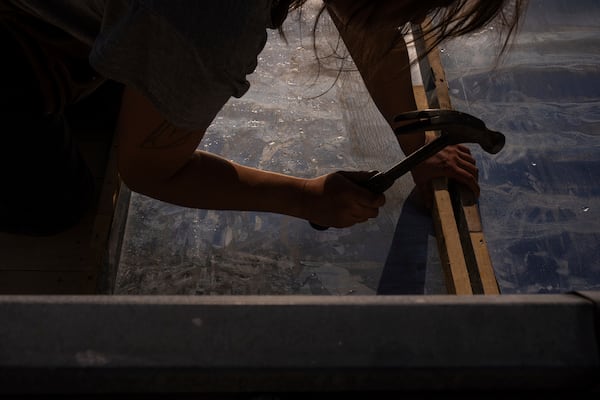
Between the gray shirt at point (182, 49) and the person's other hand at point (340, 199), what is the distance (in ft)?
1.52

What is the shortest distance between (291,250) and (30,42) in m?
0.81

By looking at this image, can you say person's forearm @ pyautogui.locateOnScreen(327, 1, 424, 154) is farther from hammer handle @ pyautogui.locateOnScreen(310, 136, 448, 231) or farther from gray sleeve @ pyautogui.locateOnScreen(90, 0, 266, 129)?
gray sleeve @ pyautogui.locateOnScreen(90, 0, 266, 129)

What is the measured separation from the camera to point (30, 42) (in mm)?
962

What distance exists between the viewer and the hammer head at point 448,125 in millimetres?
1104

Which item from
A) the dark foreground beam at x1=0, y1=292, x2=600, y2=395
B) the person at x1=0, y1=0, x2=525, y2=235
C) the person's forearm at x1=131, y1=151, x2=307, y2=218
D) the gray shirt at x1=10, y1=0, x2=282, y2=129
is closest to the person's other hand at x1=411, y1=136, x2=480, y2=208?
the person at x1=0, y1=0, x2=525, y2=235

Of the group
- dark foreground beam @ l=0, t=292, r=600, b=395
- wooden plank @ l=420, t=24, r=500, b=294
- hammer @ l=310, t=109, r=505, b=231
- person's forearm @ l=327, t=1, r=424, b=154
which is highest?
person's forearm @ l=327, t=1, r=424, b=154

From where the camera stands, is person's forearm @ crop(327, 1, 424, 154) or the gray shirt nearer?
the gray shirt

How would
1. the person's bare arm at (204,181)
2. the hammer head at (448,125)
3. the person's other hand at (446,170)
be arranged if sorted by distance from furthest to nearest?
the person's other hand at (446,170) < the hammer head at (448,125) < the person's bare arm at (204,181)

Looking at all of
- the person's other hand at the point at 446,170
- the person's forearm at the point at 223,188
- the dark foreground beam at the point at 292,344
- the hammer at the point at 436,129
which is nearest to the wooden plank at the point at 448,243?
the person's other hand at the point at 446,170

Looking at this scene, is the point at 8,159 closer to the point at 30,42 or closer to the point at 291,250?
the point at 30,42

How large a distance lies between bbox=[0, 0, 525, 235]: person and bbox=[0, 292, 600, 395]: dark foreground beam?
0.32m

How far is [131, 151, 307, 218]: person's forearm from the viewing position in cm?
111

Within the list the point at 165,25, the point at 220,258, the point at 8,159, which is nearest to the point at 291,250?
the point at 220,258

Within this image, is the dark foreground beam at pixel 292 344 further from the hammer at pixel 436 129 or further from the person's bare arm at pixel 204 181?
the hammer at pixel 436 129
